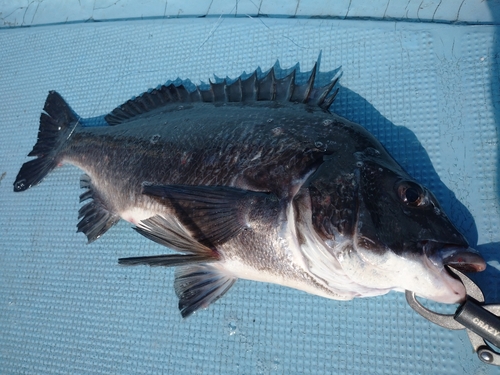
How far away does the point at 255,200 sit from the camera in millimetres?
1635

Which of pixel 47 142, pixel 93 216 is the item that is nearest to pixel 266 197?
pixel 93 216

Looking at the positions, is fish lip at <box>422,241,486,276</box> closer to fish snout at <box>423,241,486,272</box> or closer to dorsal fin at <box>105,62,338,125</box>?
fish snout at <box>423,241,486,272</box>

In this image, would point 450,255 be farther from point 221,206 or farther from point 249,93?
point 249,93

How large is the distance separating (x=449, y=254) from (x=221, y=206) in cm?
91

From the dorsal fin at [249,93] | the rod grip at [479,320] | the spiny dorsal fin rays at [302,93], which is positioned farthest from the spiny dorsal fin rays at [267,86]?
the rod grip at [479,320]

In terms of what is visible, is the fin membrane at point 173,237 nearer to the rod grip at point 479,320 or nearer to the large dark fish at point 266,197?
the large dark fish at point 266,197

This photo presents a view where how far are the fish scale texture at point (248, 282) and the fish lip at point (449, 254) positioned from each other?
688mm

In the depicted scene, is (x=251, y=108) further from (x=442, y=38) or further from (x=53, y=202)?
(x=53, y=202)

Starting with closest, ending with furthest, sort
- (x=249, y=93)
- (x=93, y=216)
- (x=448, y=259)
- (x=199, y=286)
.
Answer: (x=448, y=259) → (x=199, y=286) → (x=249, y=93) → (x=93, y=216)

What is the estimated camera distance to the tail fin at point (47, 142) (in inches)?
107

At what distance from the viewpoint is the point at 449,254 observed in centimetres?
133

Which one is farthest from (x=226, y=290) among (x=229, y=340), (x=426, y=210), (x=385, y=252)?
(x=426, y=210)

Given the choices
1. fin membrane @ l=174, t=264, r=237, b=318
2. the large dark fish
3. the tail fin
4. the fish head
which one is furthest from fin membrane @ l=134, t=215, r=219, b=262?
the tail fin

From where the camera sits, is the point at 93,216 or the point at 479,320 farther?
the point at 93,216
